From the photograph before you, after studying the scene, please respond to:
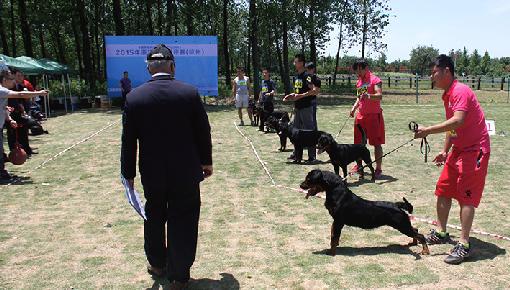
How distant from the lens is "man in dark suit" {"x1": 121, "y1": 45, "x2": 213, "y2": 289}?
3.52 metres

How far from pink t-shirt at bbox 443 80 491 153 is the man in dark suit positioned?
7.61 feet

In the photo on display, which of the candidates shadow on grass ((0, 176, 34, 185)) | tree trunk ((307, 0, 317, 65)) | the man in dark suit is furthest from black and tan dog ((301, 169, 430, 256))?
tree trunk ((307, 0, 317, 65))

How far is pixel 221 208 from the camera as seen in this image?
6.36m

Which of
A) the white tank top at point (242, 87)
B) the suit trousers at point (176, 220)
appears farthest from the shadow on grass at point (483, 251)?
the white tank top at point (242, 87)

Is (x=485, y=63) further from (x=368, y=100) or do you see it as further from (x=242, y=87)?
(x=368, y=100)

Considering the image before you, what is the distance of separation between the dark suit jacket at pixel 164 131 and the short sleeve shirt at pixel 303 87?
5.54 metres

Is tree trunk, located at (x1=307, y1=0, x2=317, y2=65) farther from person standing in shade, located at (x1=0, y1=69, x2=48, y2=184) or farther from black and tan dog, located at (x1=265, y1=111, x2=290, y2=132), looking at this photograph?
person standing in shade, located at (x1=0, y1=69, x2=48, y2=184)

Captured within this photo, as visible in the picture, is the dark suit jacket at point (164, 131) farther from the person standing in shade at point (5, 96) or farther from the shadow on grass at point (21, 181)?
the shadow on grass at point (21, 181)

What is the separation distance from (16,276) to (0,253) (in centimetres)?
73

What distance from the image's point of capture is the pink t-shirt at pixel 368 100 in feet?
24.8

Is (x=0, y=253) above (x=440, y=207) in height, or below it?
below

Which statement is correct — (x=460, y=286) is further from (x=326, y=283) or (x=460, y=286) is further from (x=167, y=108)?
(x=167, y=108)

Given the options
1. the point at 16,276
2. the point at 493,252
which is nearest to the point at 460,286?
the point at 493,252

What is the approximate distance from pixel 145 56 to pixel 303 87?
14.9 meters
